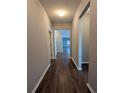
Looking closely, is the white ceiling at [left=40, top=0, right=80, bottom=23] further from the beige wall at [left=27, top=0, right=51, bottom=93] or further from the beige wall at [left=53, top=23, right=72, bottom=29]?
the beige wall at [left=53, top=23, right=72, bottom=29]

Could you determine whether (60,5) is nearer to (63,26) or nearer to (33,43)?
(33,43)

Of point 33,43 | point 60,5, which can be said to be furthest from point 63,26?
point 33,43

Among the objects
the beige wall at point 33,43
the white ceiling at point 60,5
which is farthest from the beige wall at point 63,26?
the beige wall at point 33,43

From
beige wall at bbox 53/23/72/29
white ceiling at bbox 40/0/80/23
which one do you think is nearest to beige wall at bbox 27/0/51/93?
white ceiling at bbox 40/0/80/23

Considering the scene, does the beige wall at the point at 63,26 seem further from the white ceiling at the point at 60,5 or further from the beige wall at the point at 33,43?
the beige wall at the point at 33,43

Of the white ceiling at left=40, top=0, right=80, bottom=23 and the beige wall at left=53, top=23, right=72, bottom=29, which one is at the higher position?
the white ceiling at left=40, top=0, right=80, bottom=23

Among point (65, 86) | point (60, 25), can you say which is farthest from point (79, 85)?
point (60, 25)

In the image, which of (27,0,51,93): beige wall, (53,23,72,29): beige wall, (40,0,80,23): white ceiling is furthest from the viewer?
(53,23,72,29): beige wall

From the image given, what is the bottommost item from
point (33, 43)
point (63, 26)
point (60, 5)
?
point (33, 43)

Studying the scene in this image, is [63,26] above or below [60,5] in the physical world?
below

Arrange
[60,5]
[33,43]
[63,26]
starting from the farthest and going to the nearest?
[63,26] < [60,5] < [33,43]

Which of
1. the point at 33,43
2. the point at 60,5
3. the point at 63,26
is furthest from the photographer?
the point at 63,26

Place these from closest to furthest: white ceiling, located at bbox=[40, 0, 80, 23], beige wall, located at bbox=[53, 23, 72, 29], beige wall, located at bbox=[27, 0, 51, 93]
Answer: beige wall, located at bbox=[27, 0, 51, 93] → white ceiling, located at bbox=[40, 0, 80, 23] → beige wall, located at bbox=[53, 23, 72, 29]
